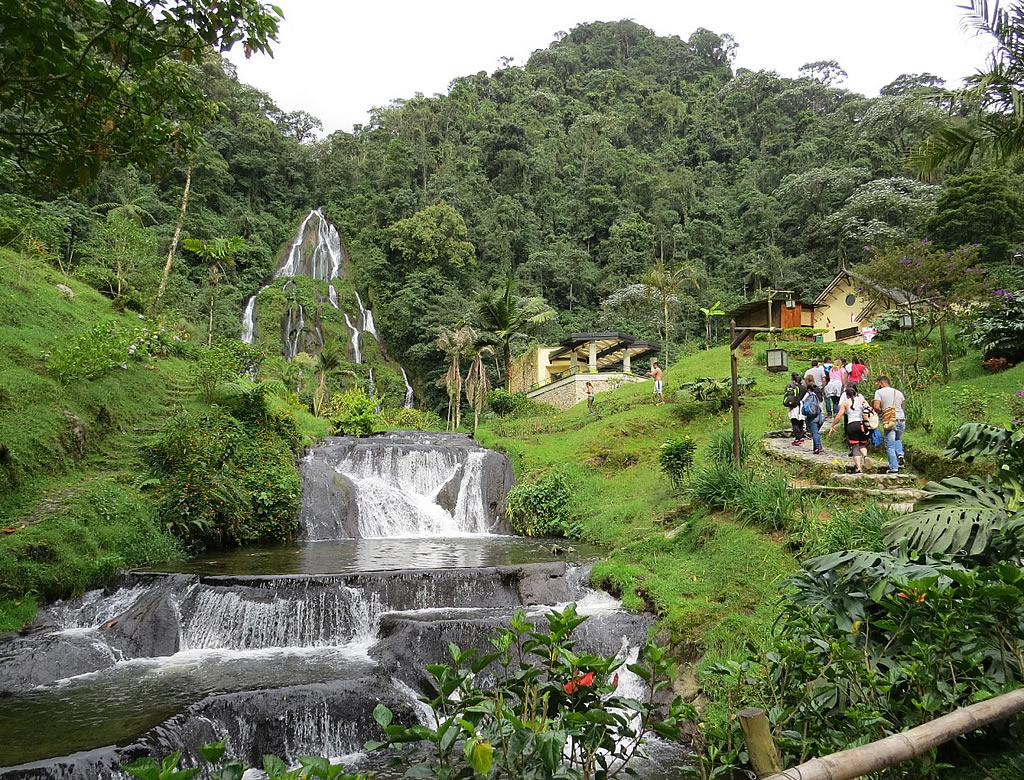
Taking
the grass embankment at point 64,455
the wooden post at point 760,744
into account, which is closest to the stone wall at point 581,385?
the grass embankment at point 64,455

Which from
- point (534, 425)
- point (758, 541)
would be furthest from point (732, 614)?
point (534, 425)

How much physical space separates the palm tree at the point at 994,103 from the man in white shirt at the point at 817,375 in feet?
13.7

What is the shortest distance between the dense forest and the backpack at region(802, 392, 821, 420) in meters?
23.2

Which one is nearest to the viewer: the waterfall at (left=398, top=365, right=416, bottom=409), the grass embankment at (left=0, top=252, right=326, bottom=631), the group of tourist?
the grass embankment at (left=0, top=252, right=326, bottom=631)

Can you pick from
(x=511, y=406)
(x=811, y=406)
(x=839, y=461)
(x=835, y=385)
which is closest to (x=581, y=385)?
(x=511, y=406)

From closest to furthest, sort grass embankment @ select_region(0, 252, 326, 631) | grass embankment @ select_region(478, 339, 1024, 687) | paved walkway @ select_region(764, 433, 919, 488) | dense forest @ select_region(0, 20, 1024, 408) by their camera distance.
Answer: grass embankment @ select_region(478, 339, 1024, 687) → grass embankment @ select_region(0, 252, 326, 631) → paved walkway @ select_region(764, 433, 919, 488) → dense forest @ select_region(0, 20, 1024, 408)

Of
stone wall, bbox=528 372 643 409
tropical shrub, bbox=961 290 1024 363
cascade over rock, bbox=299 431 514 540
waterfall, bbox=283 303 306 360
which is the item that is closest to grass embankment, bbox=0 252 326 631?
cascade over rock, bbox=299 431 514 540

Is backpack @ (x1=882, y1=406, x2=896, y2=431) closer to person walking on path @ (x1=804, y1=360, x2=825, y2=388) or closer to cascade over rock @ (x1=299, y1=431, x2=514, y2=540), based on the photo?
person walking on path @ (x1=804, y1=360, x2=825, y2=388)

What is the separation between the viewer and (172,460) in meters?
12.2

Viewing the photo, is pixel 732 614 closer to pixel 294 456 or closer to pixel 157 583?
pixel 157 583

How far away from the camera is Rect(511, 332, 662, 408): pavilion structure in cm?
3030

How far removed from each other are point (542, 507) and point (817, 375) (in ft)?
21.9

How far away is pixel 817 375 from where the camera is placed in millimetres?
13406

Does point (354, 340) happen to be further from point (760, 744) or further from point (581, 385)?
point (760, 744)
